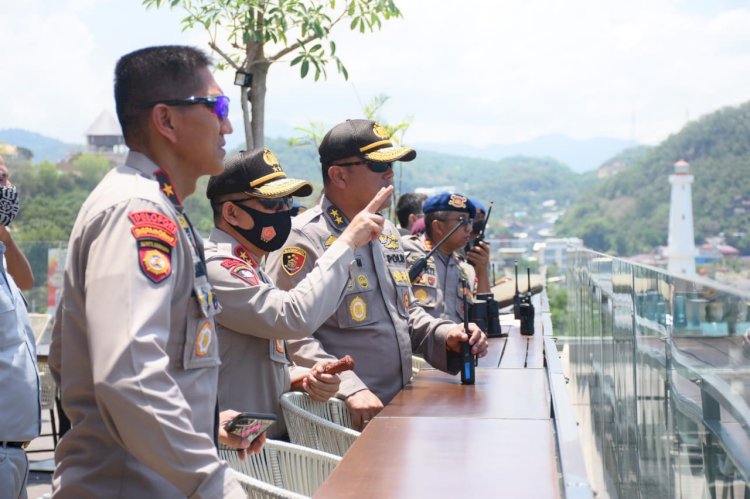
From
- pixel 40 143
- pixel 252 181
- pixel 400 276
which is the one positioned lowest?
pixel 400 276

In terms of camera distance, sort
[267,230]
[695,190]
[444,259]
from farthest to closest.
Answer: [695,190]
[444,259]
[267,230]

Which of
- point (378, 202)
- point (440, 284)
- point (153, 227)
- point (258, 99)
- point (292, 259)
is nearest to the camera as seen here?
point (153, 227)

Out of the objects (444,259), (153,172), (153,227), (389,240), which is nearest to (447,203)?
(444,259)

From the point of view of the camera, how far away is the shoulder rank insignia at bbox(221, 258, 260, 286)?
98.6 inches

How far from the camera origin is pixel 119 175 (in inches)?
64.6

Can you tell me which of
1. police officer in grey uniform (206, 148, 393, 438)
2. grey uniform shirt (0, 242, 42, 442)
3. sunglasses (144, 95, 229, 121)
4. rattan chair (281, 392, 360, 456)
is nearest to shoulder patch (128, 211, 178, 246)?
sunglasses (144, 95, 229, 121)

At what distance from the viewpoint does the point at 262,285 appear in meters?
2.52

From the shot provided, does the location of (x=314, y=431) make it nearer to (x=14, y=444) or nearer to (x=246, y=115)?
(x=14, y=444)

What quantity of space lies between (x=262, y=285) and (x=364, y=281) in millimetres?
861

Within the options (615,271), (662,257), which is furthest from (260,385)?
(662,257)

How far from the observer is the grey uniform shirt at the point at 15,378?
110 inches

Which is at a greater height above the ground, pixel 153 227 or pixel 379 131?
pixel 379 131

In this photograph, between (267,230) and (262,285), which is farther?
(267,230)

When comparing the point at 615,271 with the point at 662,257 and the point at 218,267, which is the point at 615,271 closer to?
the point at 218,267
